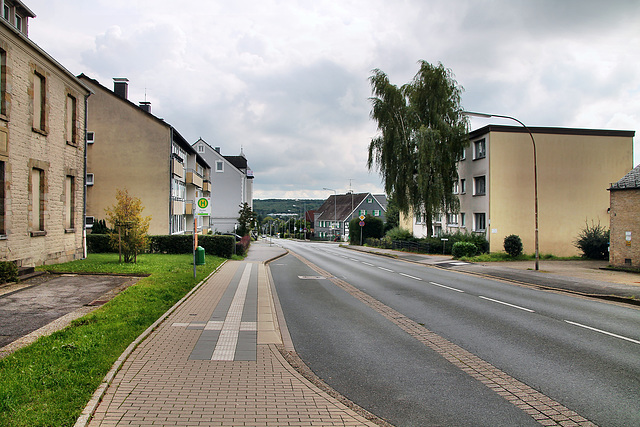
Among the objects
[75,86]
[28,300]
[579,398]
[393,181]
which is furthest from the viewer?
[393,181]

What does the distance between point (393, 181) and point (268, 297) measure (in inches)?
989

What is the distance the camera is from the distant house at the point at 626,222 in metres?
22.4

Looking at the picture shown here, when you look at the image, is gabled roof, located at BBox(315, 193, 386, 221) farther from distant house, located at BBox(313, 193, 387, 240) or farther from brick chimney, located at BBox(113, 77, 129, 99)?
brick chimney, located at BBox(113, 77, 129, 99)

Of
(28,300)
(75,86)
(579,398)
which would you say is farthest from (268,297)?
(75,86)

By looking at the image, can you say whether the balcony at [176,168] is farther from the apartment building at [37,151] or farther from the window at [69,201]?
the window at [69,201]

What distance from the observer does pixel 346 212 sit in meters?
95.7

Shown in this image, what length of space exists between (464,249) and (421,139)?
28.5ft

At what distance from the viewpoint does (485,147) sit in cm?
3319

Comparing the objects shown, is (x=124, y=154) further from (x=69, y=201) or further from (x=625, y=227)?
(x=625, y=227)

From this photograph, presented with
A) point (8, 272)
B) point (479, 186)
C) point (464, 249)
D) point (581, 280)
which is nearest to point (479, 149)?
point (479, 186)

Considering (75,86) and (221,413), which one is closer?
(221,413)

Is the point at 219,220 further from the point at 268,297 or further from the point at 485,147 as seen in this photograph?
the point at 268,297

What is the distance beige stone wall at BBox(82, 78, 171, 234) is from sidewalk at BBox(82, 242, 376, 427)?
2533 centimetres

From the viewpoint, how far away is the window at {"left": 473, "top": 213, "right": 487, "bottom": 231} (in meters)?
33.6
